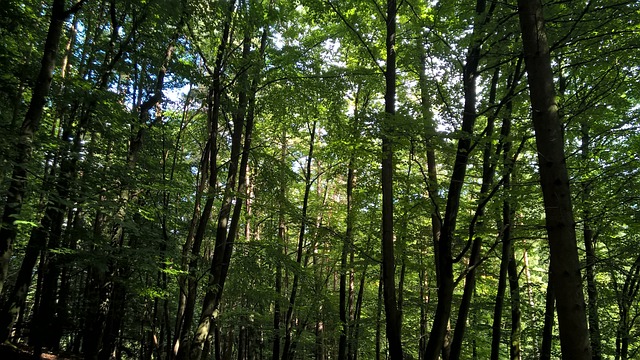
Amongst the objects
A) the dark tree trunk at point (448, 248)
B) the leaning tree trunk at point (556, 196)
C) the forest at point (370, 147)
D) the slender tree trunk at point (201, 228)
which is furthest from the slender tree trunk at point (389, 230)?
the slender tree trunk at point (201, 228)

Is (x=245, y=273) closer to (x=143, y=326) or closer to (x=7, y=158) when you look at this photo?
(x=7, y=158)

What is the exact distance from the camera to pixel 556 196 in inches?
116

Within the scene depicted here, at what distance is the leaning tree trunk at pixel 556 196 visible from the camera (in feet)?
9.11

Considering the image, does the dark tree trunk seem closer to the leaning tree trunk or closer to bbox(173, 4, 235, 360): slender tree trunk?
the leaning tree trunk

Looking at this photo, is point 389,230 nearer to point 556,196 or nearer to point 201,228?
point 556,196

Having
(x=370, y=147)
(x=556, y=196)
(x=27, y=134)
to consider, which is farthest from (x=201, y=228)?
(x=556, y=196)

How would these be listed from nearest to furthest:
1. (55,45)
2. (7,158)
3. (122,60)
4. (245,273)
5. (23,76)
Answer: (7,158) < (55,45) < (23,76) < (122,60) < (245,273)

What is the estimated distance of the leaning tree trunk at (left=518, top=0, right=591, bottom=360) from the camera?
9.11ft

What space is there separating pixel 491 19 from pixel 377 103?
11053 mm

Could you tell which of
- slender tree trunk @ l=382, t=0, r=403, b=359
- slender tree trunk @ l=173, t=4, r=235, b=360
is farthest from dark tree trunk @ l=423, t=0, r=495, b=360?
slender tree trunk @ l=173, t=4, r=235, b=360

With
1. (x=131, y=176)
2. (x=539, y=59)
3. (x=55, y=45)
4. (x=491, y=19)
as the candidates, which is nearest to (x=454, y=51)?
(x=491, y=19)

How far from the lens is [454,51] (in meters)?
5.96

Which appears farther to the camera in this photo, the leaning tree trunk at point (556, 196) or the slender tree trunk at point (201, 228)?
the slender tree trunk at point (201, 228)

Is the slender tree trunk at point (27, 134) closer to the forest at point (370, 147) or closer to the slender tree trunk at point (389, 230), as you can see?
the forest at point (370, 147)
